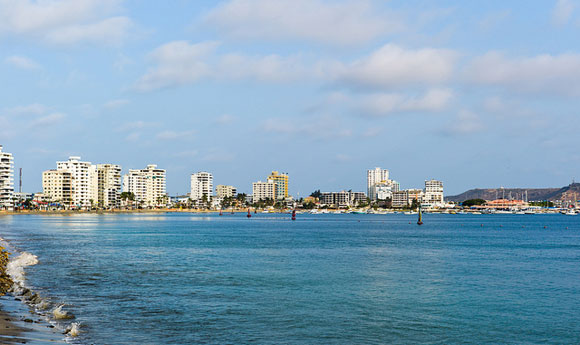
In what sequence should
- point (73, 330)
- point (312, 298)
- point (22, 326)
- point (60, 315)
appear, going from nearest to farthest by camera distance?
point (73, 330), point (22, 326), point (60, 315), point (312, 298)

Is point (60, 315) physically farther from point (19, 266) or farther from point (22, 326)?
point (19, 266)

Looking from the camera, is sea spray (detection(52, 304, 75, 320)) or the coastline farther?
sea spray (detection(52, 304, 75, 320))

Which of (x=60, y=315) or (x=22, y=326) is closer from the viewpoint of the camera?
(x=22, y=326)

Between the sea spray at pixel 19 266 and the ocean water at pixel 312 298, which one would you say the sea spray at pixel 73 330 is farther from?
the sea spray at pixel 19 266

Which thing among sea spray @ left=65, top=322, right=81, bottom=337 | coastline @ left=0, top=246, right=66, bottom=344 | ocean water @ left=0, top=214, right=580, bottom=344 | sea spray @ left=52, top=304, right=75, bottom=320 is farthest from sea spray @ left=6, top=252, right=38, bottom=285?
sea spray @ left=65, top=322, right=81, bottom=337

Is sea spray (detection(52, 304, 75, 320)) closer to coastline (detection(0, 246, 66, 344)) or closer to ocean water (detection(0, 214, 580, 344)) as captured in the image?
ocean water (detection(0, 214, 580, 344))

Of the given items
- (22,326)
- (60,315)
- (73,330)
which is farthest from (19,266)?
(73,330)

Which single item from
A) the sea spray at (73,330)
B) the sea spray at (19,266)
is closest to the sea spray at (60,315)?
the sea spray at (73,330)

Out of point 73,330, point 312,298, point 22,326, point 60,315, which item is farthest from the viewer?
point 312,298

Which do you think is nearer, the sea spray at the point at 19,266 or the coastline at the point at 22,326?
the coastline at the point at 22,326

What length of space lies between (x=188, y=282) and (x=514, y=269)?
89.4 ft

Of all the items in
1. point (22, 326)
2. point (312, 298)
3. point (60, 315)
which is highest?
point (22, 326)

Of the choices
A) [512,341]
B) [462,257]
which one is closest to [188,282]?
[512,341]

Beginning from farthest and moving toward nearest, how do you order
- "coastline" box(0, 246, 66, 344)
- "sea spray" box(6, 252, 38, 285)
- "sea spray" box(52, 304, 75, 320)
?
1. "sea spray" box(6, 252, 38, 285)
2. "sea spray" box(52, 304, 75, 320)
3. "coastline" box(0, 246, 66, 344)
